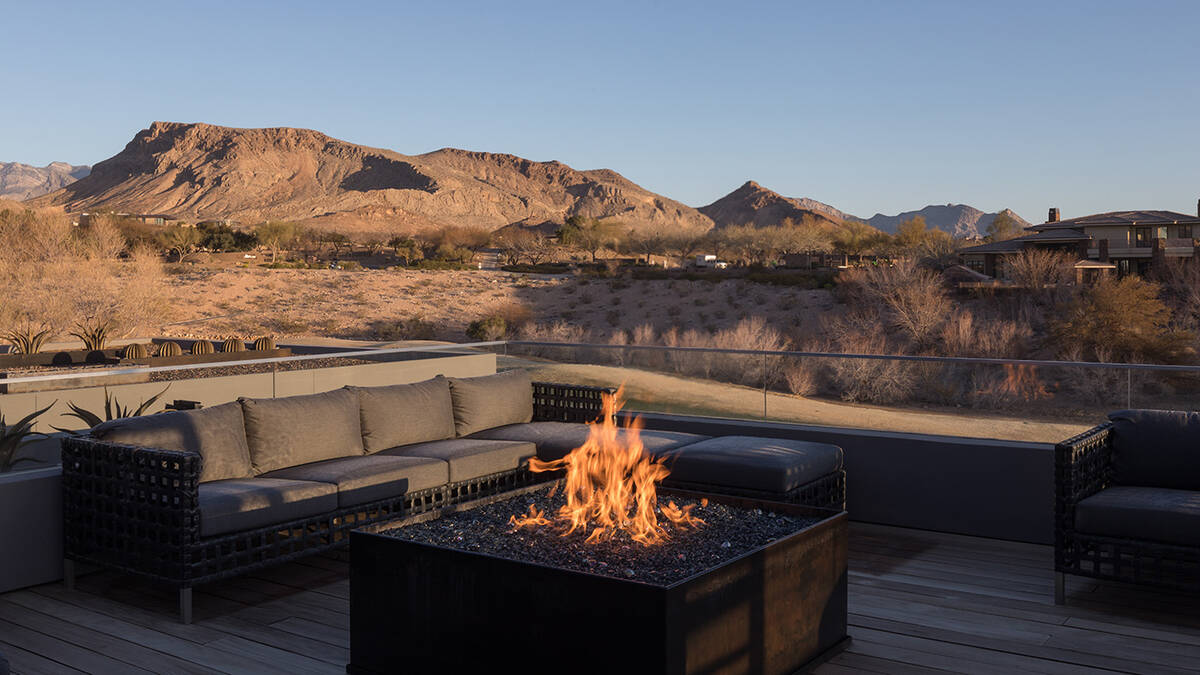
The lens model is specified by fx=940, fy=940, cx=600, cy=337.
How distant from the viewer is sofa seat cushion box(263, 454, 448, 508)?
168 inches

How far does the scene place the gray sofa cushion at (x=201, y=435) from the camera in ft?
13.2

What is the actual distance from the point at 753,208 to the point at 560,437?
10592 cm

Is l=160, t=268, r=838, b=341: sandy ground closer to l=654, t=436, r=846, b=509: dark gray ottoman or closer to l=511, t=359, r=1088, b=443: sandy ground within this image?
l=511, t=359, r=1088, b=443: sandy ground

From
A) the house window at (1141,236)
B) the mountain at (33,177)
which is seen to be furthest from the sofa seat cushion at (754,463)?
the mountain at (33,177)

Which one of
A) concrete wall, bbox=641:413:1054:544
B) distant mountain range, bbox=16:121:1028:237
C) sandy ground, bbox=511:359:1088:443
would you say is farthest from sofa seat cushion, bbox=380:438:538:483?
distant mountain range, bbox=16:121:1028:237

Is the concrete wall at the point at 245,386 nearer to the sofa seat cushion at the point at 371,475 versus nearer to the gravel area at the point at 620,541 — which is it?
the sofa seat cushion at the point at 371,475

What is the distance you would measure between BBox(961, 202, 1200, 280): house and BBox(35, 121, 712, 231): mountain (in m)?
39.0

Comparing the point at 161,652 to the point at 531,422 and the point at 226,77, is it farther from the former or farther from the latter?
the point at 226,77

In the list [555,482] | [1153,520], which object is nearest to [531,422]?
[555,482]

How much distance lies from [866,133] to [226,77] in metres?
32.2

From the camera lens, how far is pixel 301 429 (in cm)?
458

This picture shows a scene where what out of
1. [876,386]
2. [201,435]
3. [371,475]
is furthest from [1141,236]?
[201,435]

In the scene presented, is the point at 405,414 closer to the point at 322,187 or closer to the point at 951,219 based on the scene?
the point at 322,187

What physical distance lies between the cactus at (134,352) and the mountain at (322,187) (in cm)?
6350
